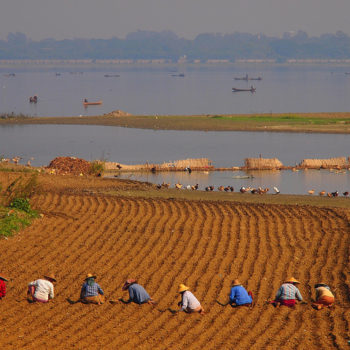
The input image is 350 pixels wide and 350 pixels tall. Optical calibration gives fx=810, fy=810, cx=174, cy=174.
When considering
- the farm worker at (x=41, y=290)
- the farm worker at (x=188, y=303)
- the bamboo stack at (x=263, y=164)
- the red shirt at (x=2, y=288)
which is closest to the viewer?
the farm worker at (x=188, y=303)

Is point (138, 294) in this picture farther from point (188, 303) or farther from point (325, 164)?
point (325, 164)

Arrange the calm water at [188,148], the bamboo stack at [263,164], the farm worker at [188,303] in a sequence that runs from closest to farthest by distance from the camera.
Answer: the farm worker at [188,303]
the calm water at [188,148]
the bamboo stack at [263,164]

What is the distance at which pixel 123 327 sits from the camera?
15477 millimetres

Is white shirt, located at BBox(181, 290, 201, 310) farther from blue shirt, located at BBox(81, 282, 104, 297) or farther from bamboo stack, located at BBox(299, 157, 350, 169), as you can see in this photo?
bamboo stack, located at BBox(299, 157, 350, 169)

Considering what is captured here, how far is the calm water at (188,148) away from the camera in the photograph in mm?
44219

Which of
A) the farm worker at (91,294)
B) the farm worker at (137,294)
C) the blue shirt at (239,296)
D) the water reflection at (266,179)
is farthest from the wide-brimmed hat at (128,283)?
the water reflection at (266,179)

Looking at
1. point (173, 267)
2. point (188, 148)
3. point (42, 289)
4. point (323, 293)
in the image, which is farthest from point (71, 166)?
point (323, 293)

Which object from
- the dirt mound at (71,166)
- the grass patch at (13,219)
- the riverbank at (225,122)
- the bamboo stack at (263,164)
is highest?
the riverbank at (225,122)

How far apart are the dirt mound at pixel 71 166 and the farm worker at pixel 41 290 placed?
22168mm

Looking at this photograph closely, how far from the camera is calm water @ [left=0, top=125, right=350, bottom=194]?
44219 mm

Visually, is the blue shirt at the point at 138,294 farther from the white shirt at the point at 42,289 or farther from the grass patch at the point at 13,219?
the grass patch at the point at 13,219

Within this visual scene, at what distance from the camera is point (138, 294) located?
664 inches

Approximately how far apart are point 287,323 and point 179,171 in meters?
31.2

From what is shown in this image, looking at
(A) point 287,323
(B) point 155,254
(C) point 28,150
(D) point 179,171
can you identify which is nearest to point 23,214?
(B) point 155,254
